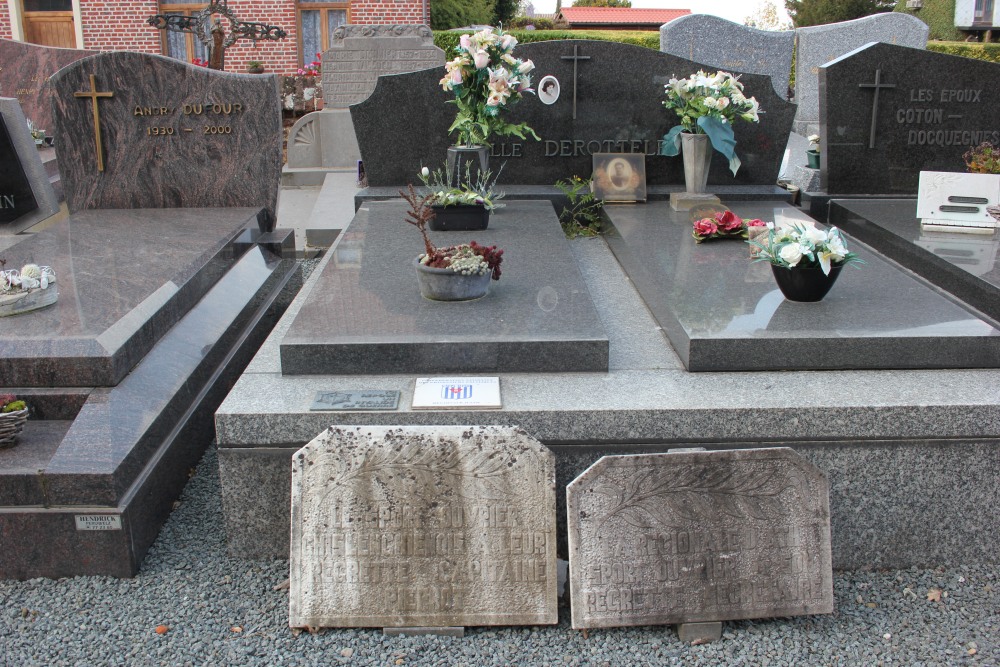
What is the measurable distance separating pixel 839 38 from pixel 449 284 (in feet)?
28.9

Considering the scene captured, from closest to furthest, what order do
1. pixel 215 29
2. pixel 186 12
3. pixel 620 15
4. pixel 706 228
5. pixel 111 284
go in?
pixel 111 284
pixel 706 228
pixel 215 29
pixel 186 12
pixel 620 15

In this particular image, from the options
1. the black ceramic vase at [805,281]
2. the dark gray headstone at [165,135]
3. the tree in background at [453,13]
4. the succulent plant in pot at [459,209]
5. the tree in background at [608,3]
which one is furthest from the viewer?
the tree in background at [608,3]

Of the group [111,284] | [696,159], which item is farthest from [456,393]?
[696,159]

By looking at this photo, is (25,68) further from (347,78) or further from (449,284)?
(449,284)

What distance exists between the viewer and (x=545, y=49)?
5.57 m

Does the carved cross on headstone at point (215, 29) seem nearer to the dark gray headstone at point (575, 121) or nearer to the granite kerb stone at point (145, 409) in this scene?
the dark gray headstone at point (575, 121)

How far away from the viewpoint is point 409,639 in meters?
2.55

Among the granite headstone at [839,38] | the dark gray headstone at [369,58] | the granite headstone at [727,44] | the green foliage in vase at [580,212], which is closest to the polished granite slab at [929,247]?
the green foliage in vase at [580,212]

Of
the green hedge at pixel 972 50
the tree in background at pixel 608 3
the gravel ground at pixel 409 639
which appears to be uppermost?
the tree in background at pixel 608 3

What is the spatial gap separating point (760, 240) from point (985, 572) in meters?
1.67

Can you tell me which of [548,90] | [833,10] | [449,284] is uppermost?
[833,10]

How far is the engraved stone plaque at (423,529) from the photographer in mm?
2566

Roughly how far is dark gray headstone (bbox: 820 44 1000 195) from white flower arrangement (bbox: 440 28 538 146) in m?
1.91

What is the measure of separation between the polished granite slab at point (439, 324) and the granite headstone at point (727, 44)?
21.1 ft
